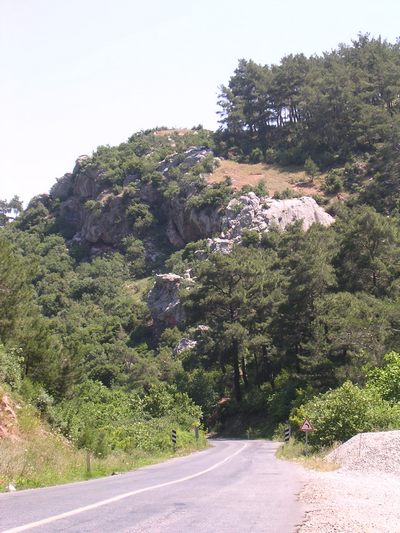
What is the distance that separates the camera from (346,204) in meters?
73.0

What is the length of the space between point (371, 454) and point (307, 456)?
21.7 feet

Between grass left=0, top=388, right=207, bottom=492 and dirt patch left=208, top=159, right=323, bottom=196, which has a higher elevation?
dirt patch left=208, top=159, right=323, bottom=196

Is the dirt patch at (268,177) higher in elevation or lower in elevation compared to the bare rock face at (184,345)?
higher

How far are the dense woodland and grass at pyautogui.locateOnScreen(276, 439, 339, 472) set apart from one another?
3.50 ft

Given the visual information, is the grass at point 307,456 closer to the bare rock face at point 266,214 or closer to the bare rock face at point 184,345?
the bare rock face at point 184,345

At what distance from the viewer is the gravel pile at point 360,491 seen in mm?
7727

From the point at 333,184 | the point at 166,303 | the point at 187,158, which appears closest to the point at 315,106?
the point at 333,184

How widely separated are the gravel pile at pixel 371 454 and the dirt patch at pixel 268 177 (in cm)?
6202

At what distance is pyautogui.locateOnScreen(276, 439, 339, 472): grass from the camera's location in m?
19.6

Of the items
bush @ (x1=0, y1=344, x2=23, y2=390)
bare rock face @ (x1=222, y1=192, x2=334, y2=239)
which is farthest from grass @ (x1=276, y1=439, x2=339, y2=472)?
bare rock face @ (x1=222, y1=192, x2=334, y2=239)

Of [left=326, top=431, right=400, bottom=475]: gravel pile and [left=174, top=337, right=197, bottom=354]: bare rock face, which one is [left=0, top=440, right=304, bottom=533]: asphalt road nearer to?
[left=326, top=431, right=400, bottom=475]: gravel pile

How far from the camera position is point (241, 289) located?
179 ft

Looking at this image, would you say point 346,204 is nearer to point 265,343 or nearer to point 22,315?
point 265,343

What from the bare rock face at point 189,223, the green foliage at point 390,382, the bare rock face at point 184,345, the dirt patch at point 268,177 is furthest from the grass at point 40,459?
the dirt patch at point 268,177
